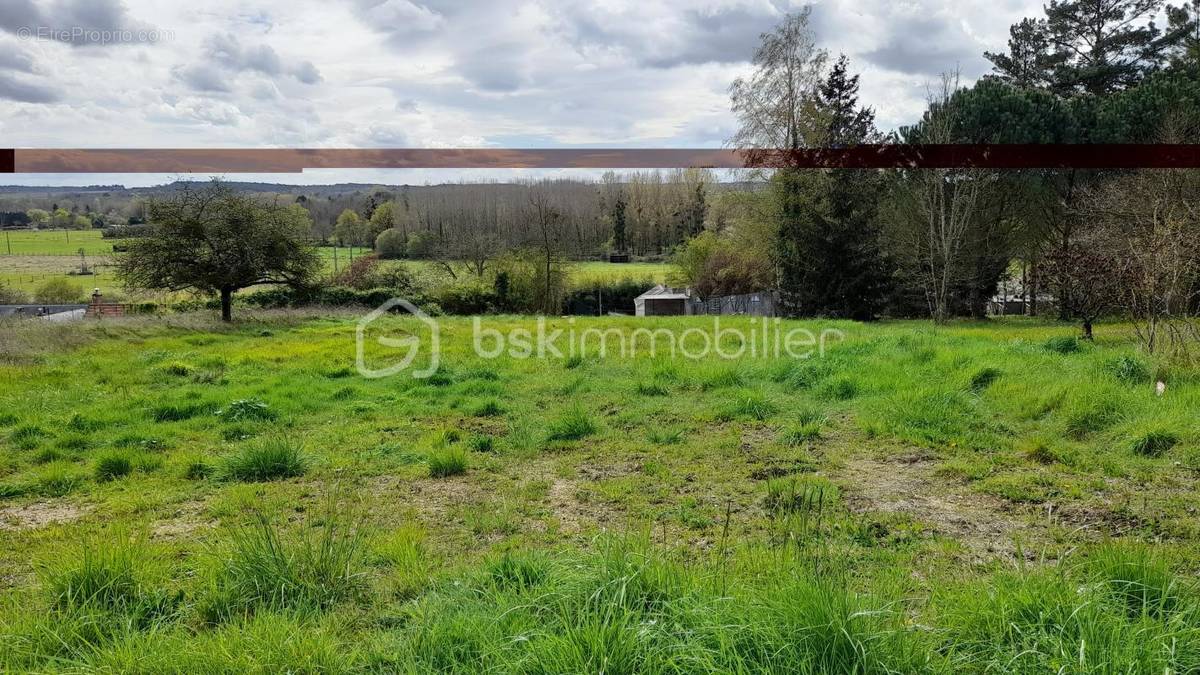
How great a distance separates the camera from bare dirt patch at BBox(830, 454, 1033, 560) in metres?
3.35

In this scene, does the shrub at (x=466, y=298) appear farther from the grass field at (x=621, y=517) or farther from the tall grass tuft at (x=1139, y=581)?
the tall grass tuft at (x=1139, y=581)

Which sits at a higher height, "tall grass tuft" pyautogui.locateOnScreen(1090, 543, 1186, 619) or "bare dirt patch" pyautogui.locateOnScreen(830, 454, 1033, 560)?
"tall grass tuft" pyautogui.locateOnScreen(1090, 543, 1186, 619)

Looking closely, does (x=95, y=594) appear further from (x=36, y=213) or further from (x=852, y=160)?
(x=36, y=213)

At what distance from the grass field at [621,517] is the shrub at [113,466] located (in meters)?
0.02

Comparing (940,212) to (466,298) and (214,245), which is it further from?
(214,245)

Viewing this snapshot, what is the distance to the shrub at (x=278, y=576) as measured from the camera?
2504mm

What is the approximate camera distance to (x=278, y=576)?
2.62 metres

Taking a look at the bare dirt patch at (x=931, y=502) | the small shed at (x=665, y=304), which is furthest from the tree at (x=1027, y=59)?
the bare dirt patch at (x=931, y=502)

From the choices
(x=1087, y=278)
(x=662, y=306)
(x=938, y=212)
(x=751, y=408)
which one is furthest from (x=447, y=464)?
(x=662, y=306)

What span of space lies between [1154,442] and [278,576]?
5.89 m

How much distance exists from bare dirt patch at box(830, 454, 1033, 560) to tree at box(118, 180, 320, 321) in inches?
837

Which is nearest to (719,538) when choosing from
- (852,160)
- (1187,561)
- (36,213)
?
(1187,561)

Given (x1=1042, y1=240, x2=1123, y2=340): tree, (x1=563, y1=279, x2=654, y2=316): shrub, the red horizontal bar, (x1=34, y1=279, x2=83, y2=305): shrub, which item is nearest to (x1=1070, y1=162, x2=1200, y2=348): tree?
(x1=1042, y1=240, x2=1123, y2=340): tree

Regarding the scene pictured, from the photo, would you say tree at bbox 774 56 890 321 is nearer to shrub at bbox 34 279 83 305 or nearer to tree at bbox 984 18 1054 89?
tree at bbox 984 18 1054 89
